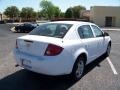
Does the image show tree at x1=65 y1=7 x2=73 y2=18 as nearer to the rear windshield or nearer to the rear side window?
the rear side window

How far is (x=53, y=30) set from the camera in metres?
6.10

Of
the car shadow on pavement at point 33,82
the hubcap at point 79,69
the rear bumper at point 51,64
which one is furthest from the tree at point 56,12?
the rear bumper at point 51,64

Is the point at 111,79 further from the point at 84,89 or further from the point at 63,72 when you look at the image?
the point at 63,72

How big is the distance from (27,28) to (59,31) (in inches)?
984

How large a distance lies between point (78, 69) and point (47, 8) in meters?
101

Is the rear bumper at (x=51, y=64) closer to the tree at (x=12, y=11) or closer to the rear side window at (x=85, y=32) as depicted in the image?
the rear side window at (x=85, y=32)

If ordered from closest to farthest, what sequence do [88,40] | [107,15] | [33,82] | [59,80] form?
[33,82] → [59,80] → [88,40] → [107,15]

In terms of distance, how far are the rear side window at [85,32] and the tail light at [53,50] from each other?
1.23 metres

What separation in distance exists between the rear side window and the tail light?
1227 mm

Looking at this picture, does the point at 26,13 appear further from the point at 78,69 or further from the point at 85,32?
the point at 78,69

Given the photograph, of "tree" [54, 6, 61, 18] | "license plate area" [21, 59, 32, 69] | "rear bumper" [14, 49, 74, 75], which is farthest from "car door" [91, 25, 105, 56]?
"tree" [54, 6, 61, 18]

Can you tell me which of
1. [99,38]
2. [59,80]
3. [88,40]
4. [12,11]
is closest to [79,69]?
[59,80]

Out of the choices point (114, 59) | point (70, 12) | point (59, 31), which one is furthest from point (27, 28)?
point (70, 12)

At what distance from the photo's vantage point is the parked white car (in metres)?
5.15
